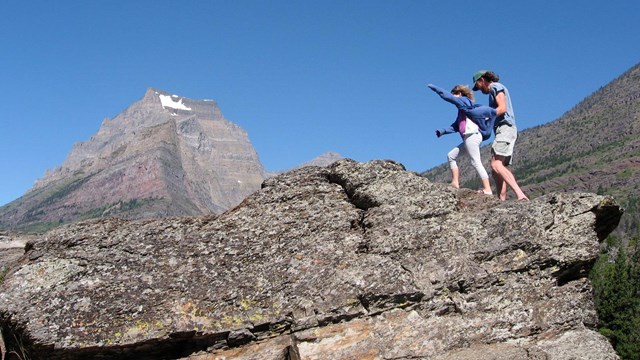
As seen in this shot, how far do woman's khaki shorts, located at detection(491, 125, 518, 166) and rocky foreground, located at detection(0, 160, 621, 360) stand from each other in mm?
2763

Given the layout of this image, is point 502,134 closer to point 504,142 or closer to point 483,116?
point 504,142

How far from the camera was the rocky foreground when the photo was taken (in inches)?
506

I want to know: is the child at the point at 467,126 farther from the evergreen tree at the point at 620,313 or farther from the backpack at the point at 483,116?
the evergreen tree at the point at 620,313

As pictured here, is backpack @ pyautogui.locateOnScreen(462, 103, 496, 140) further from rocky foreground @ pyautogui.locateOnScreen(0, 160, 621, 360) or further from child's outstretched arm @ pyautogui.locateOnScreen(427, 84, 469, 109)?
rocky foreground @ pyautogui.locateOnScreen(0, 160, 621, 360)

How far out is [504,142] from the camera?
17234 millimetres

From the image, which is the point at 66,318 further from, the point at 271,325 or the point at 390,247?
the point at 390,247

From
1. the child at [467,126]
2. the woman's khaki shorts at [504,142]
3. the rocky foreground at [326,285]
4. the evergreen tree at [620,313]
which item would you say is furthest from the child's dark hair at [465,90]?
the evergreen tree at [620,313]

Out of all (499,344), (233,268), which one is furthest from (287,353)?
(499,344)

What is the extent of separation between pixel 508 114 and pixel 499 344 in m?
6.99

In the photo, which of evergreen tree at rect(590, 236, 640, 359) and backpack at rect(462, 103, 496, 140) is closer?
backpack at rect(462, 103, 496, 140)

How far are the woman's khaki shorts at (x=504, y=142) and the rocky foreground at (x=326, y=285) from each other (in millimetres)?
2763

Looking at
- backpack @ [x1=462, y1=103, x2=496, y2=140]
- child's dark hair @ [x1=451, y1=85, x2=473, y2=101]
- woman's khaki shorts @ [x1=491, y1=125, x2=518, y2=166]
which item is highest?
child's dark hair @ [x1=451, y1=85, x2=473, y2=101]

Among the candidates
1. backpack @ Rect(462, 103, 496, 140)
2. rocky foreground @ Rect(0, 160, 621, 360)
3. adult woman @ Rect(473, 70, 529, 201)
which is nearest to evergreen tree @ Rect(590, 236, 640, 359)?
adult woman @ Rect(473, 70, 529, 201)

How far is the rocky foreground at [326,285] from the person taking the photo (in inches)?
506
